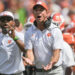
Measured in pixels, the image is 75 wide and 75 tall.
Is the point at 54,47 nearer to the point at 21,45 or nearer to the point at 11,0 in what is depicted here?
the point at 21,45

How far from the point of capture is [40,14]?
23.4ft

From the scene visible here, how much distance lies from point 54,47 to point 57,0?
10.5 meters

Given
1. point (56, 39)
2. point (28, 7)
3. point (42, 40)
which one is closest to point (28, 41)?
point (42, 40)

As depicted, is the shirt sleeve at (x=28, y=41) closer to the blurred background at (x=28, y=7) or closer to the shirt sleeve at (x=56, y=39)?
the shirt sleeve at (x=56, y=39)

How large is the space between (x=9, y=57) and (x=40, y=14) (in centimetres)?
105

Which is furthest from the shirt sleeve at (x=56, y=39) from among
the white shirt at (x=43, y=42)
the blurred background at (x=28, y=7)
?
the blurred background at (x=28, y=7)

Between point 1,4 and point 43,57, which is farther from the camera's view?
point 1,4

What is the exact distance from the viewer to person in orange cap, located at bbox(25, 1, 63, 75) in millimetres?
7191

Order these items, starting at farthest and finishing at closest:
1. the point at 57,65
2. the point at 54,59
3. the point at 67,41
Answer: the point at 67,41
the point at 57,65
the point at 54,59

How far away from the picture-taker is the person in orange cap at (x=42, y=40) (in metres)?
7.19

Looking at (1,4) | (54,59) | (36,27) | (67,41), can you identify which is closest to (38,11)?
(36,27)

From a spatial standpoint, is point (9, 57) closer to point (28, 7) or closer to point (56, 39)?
point (56, 39)

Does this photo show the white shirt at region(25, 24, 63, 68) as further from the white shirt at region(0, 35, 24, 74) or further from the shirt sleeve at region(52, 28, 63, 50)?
the white shirt at region(0, 35, 24, 74)

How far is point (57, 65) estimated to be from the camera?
24.7ft
